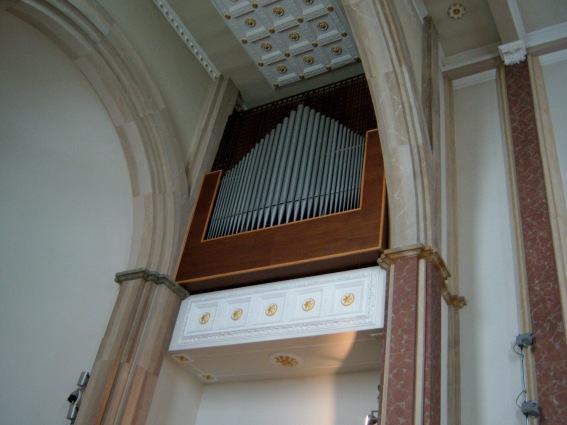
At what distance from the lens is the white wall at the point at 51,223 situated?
20.2 ft

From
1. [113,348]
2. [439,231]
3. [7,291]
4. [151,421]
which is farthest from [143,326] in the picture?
[439,231]

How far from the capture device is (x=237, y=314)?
19.7ft

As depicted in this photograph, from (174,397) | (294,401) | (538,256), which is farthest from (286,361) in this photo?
(538,256)

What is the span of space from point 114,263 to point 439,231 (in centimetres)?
332

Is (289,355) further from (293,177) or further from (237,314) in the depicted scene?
(293,177)

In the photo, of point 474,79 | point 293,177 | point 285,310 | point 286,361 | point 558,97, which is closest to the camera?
point 285,310

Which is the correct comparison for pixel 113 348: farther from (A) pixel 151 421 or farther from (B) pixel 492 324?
(B) pixel 492 324

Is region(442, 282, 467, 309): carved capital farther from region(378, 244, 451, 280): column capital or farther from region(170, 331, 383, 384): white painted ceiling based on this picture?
region(170, 331, 383, 384): white painted ceiling

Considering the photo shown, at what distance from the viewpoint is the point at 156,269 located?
645cm

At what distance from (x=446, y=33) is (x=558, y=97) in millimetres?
1451

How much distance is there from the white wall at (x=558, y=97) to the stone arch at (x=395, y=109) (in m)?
1.21

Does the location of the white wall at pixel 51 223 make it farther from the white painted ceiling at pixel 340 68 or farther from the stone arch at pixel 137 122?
the white painted ceiling at pixel 340 68

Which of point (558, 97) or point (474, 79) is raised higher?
point (474, 79)

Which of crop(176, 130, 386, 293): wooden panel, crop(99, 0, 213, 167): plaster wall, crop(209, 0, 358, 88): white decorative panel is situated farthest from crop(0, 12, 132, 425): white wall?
crop(209, 0, 358, 88): white decorative panel
